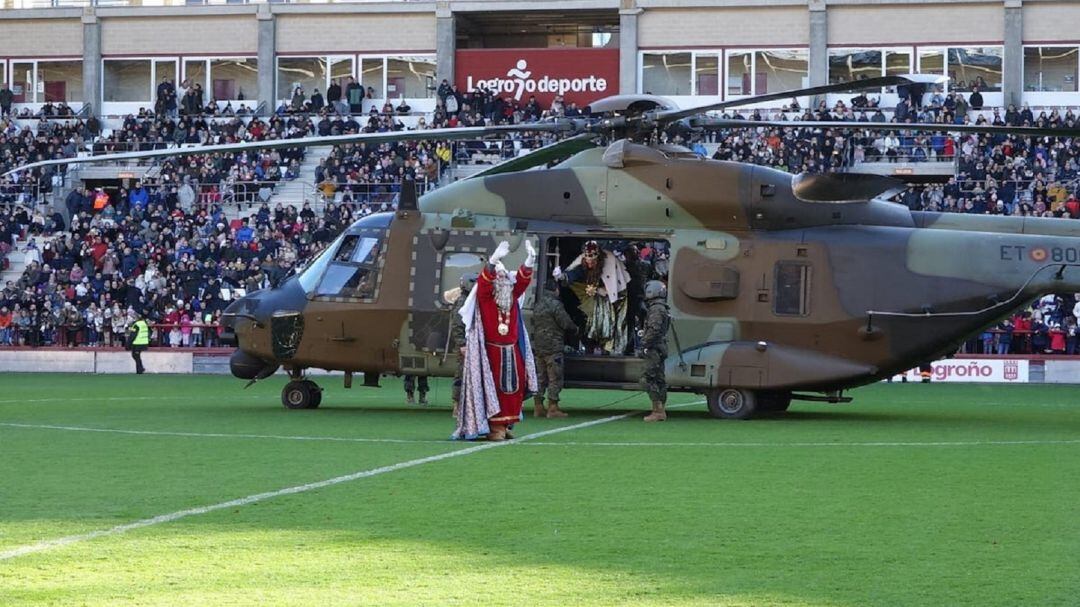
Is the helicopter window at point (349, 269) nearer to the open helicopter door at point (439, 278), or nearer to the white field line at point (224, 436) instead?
the open helicopter door at point (439, 278)

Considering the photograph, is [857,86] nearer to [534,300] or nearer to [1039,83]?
[534,300]

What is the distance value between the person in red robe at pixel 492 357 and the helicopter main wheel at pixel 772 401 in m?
5.95

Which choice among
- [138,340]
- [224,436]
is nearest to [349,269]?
[224,436]

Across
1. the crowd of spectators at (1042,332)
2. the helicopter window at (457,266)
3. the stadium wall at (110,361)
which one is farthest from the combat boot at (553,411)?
the crowd of spectators at (1042,332)

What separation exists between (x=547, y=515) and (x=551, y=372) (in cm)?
1030

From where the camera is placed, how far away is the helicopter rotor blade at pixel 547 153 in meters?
21.4

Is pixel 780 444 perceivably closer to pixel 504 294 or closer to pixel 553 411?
pixel 504 294

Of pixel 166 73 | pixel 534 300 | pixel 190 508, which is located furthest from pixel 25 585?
pixel 166 73

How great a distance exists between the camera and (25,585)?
8219 millimetres

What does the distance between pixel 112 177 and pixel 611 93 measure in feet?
55.3

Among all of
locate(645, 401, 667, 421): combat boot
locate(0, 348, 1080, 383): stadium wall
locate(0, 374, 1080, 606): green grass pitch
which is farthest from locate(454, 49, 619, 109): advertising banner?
locate(0, 374, 1080, 606): green grass pitch

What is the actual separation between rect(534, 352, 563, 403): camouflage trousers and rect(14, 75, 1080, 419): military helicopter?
40 cm

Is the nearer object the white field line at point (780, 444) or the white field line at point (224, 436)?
the white field line at point (780, 444)

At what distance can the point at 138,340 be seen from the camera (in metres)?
40.4
